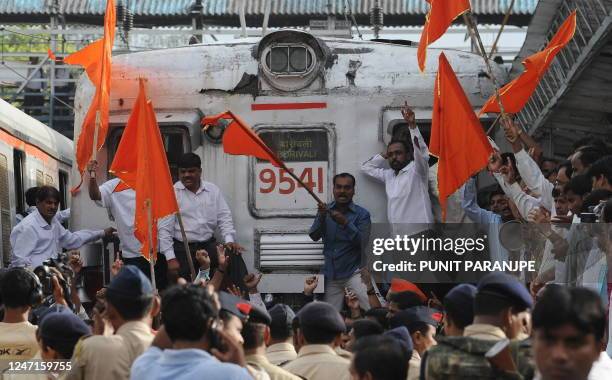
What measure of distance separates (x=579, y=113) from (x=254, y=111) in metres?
3.44

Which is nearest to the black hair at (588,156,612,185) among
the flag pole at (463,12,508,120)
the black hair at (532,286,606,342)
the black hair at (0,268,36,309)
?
the flag pole at (463,12,508,120)

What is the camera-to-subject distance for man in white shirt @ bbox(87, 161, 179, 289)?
11.1 meters

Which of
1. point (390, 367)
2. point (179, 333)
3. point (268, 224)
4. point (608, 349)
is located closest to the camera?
point (179, 333)

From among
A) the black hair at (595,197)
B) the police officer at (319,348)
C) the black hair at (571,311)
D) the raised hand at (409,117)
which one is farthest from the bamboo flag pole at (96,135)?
the black hair at (571,311)

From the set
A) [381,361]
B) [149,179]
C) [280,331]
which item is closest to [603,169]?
[280,331]

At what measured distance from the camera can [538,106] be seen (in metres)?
14.0

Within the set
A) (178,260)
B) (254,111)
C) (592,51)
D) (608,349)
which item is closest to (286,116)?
(254,111)

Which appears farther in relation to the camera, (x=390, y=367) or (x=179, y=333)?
(x=390, y=367)

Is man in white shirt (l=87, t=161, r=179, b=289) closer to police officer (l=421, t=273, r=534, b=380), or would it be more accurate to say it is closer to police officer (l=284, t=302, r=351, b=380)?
police officer (l=284, t=302, r=351, b=380)

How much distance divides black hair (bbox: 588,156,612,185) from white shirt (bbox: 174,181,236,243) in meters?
3.62

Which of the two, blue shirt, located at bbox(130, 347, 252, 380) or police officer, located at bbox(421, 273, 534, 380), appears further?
police officer, located at bbox(421, 273, 534, 380)

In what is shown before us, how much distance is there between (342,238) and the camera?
437 inches

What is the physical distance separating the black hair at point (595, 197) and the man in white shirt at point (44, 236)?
4733 mm

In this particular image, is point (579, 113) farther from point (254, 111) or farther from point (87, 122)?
point (87, 122)
